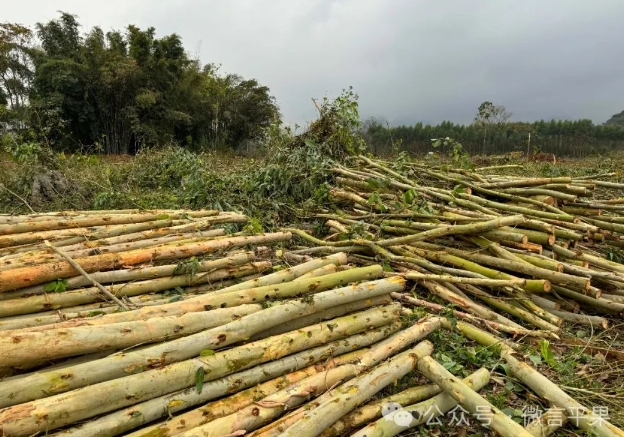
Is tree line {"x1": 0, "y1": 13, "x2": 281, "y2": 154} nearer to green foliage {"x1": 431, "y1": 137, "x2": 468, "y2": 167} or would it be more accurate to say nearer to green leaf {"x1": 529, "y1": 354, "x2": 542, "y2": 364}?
green foliage {"x1": 431, "y1": 137, "x2": 468, "y2": 167}

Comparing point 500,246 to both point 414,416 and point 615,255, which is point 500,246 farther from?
point 414,416

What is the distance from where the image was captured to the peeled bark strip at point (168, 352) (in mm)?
1720

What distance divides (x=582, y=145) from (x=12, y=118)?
30902 mm

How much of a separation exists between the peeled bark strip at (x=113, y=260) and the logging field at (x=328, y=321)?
0.01m

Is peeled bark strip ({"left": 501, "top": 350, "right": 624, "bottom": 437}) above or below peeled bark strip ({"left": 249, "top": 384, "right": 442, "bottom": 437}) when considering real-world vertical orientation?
below

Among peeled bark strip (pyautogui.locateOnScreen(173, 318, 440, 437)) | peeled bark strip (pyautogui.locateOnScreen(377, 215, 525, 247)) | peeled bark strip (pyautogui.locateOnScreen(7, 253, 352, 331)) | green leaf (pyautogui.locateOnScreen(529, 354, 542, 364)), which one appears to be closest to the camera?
peeled bark strip (pyautogui.locateOnScreen(173, 318, 440, 437))

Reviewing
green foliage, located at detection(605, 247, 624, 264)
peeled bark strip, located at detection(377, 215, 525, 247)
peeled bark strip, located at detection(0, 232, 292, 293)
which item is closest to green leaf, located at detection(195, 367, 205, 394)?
peeled bark strip, located at detection(0, 232, 292, 293)

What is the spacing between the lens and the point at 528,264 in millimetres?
3627

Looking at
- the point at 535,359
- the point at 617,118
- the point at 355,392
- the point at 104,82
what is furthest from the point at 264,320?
the point at 617,118

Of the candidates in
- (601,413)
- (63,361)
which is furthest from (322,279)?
(601,413)

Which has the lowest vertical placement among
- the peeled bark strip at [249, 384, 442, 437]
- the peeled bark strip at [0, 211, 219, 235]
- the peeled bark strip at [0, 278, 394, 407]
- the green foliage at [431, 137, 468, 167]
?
the peeled bark strip at [249, 384, 442, 437]

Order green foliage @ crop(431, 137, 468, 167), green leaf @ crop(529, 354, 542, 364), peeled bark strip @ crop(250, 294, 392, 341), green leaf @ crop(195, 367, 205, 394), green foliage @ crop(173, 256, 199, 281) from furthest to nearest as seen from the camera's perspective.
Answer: green foliage @ crop(431, 137, 468, 167) < green foliage @ crop(173, 256, 199, 281) < green leaf @ crop(529, 354, 542, 364) < peeled bark strip @ crop(250, 294, 392, 341) < green leaf @ crop(195, 367, 205, 394)

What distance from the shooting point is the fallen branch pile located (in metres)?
1.85

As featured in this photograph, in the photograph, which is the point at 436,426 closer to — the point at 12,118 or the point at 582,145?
the point at 12,118
